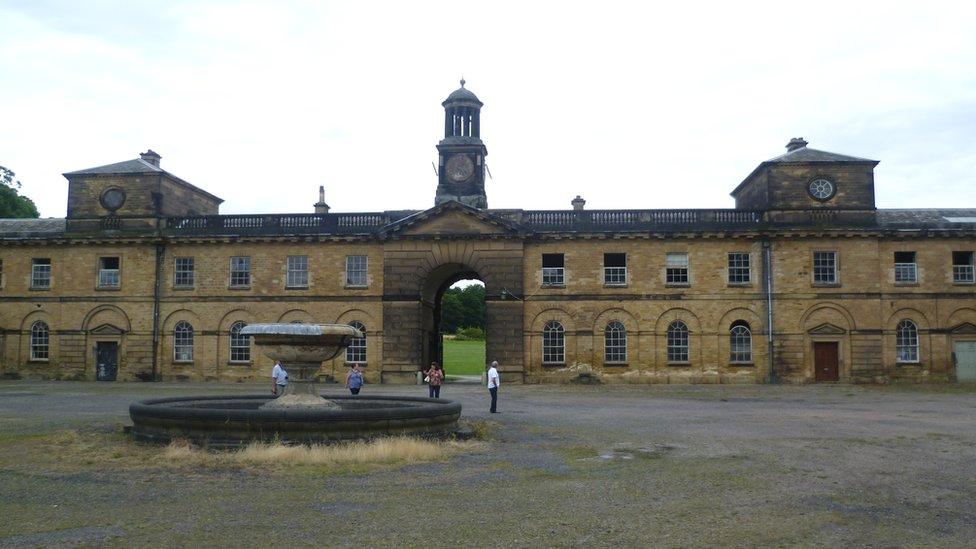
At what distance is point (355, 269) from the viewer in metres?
36.2

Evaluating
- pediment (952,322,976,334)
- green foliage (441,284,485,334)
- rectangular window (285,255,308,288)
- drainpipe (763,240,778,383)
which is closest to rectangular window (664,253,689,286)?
drainpipe (763,240,778,383)

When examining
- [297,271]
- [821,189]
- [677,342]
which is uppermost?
[821,189]

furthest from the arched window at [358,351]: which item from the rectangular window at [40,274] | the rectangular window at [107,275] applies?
the rectangular window at [40,274]

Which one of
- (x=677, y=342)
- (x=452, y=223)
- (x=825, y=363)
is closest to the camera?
(x=825, y=363)

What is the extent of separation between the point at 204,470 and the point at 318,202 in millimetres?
30694

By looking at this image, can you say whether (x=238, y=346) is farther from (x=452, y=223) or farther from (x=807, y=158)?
(x=807, y=158)

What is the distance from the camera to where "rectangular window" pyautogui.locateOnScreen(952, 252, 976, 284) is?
34406mm

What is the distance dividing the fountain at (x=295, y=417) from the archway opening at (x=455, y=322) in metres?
19.3

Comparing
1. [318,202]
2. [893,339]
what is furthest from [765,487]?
[318,202]

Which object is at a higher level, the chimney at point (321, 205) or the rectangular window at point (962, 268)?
the chimney at point (321, 205)

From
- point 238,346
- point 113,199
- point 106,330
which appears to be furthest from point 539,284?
point 113,199

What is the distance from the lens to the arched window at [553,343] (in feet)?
115

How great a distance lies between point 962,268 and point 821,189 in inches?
276

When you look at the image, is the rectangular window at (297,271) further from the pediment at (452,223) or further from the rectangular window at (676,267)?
the rectangular window at (676,267)
